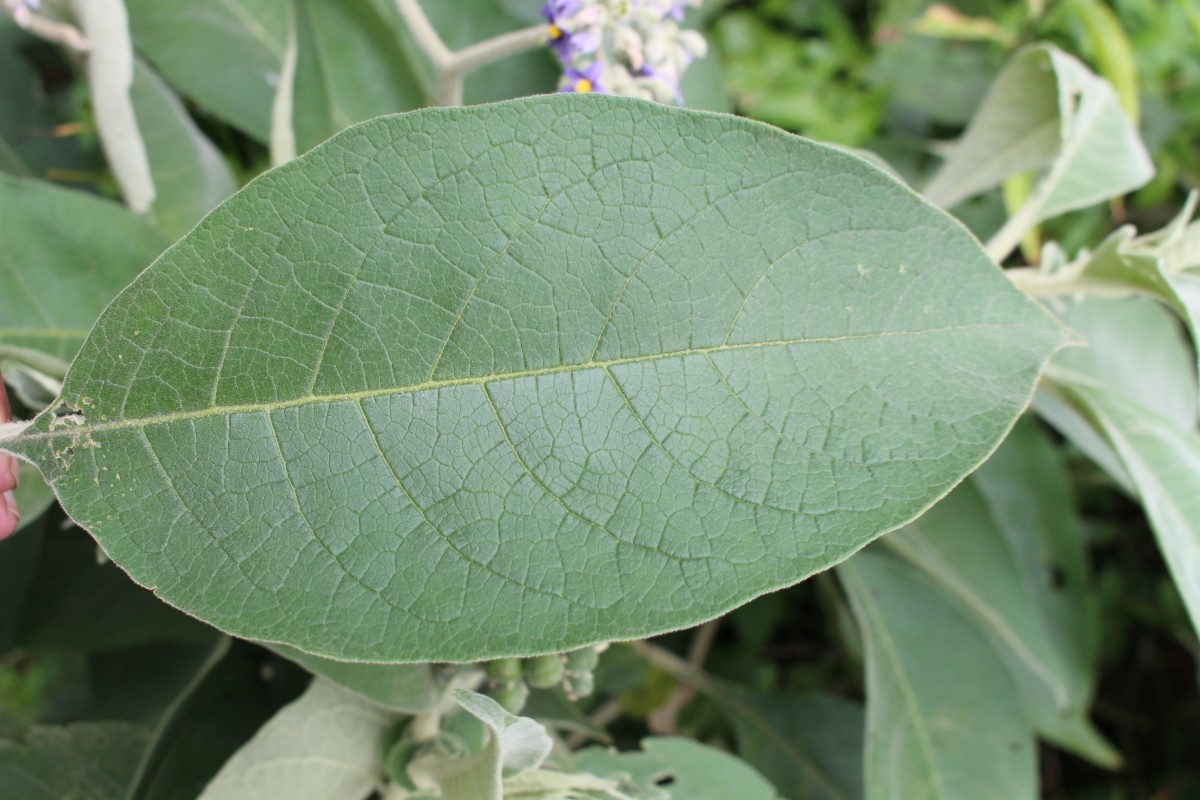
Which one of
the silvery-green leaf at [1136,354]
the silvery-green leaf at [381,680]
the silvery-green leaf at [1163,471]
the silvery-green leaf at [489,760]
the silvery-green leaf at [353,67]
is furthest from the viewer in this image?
the silvery-green leaf at [1136,354]

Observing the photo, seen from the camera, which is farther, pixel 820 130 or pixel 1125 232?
pixel 820 130

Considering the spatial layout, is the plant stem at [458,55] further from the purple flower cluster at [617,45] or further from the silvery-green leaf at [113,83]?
the silvery-green leaf at [113,83]

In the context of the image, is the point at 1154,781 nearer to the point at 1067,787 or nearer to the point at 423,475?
the point at 1067,787

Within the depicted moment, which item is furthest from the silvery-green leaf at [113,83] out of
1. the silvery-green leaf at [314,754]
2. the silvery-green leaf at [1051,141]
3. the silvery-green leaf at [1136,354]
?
the silvery-green leaf at [1136,354]

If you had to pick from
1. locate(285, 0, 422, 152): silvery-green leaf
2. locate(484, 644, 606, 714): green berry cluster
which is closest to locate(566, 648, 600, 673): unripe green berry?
locate(484, 644, 606, 714): green berry cluster

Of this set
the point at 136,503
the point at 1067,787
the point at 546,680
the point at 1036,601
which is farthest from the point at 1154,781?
the point at 136,503

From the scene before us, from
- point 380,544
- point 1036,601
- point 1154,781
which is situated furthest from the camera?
point 1154,781
